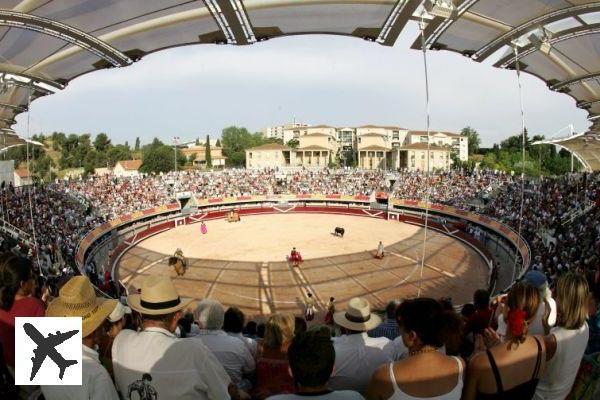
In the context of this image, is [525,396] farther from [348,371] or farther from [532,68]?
[532,68]

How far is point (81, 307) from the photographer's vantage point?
295 centimetres

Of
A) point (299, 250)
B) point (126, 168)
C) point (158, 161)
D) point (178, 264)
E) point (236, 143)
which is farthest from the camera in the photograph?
point (236, 143)

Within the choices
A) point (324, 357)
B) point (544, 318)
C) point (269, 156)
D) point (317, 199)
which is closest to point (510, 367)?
point (324, 357)

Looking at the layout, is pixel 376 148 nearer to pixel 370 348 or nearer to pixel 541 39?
pixel 541 39

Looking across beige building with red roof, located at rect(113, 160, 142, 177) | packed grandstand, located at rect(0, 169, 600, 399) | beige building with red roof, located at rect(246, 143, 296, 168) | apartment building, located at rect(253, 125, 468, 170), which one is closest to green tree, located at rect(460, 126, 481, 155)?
apartment building, located at rect(253, 125, 468, 170)

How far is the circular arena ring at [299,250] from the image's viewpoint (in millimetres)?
19453

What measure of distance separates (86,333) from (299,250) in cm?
2541

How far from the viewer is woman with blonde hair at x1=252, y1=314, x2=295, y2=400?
3439 mm

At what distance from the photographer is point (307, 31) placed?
9805 millimetres

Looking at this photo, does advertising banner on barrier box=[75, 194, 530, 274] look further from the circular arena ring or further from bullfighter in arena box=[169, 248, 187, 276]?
bullfighter in arena box=[169, 248, 187, 276]

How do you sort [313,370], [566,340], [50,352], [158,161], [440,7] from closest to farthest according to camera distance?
[313,370] < [50,352] < [566,340] < [440,7] < [158,161]

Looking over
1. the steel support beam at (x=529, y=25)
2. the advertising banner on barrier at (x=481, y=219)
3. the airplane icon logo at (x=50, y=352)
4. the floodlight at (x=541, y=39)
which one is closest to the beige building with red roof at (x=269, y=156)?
the advertising banner on barrier at (x=481, y=219)

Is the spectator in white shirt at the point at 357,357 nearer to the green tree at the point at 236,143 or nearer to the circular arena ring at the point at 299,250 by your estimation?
the circular arena ring at the point at 299,250

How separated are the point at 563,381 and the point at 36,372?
3905mm
